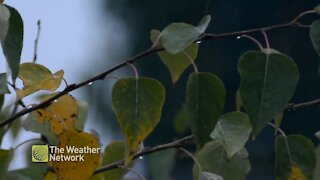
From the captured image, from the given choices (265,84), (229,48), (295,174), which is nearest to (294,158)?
(295,174)

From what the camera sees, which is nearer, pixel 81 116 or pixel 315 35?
pixel 315 35

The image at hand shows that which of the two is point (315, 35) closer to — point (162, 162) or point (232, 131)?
point (232, 131)

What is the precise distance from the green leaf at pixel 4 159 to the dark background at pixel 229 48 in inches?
28.6

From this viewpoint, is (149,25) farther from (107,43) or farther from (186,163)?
(186,163)

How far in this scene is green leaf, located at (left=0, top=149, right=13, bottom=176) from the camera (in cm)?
62

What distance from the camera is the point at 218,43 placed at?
4.59 feet

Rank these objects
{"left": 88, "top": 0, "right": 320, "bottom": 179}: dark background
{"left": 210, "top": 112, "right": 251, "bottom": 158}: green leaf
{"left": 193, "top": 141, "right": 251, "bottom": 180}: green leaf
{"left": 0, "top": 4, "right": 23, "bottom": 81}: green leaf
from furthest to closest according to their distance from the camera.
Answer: {"left": 88, "top": 0, "right": 320, "bottom": 179}: dark background
{"left": 193, "top": 141, "right": 251, "bottom": 180}: green leaf
{"left": 210, "top": 112, "right": 251, "bottom": 158}: green leaf
{"left": 0, "top": 4, "right": 23, "bottom": 81}: green leaf

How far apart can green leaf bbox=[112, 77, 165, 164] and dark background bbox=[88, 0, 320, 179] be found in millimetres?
721

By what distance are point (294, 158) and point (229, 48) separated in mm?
679

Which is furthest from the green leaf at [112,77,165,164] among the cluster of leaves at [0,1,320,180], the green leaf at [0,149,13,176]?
the green leaf at [0,149,13,176]

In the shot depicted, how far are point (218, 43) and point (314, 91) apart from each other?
20 centimetres

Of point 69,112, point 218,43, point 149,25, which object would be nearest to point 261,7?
point 218,43

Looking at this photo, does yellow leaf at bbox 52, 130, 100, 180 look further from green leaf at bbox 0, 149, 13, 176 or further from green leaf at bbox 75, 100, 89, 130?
green leaf at bbox 75, 100, 89, 130

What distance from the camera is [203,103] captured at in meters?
0.62
